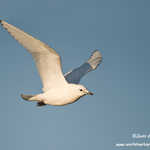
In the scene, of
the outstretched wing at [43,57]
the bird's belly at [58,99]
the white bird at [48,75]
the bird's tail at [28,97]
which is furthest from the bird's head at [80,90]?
the bird's tail at [28,97]

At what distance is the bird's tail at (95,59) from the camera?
1499cm

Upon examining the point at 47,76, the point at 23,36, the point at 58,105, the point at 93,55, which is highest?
the point at 93,55

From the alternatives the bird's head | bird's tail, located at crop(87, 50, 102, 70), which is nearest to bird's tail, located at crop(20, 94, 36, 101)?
the bird's head

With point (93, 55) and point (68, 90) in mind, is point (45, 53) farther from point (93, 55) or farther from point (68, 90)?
point (93, 55)

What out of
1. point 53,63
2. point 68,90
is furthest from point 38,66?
point 68,90

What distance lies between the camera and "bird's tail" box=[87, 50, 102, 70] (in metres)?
15.0

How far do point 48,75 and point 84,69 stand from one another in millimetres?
3602

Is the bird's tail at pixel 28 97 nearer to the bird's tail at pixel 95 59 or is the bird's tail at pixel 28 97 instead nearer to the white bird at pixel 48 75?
the white bird at pixel 48 75

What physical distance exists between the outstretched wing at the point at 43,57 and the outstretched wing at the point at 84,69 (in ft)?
7.05

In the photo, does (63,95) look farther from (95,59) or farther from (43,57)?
(95,59)

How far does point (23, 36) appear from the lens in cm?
996

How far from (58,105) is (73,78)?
2655 mm

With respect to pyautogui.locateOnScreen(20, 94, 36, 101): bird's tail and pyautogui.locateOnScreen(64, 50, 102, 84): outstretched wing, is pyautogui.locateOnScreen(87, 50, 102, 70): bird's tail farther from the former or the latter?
pyautogui.locateOnScreen(20, 94, 36, 101): bird's tail

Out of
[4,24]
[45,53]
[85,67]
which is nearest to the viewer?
[4,24]
